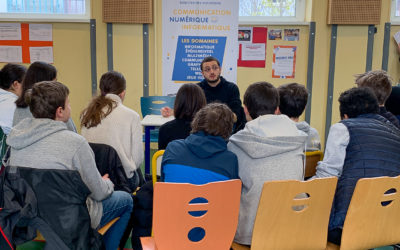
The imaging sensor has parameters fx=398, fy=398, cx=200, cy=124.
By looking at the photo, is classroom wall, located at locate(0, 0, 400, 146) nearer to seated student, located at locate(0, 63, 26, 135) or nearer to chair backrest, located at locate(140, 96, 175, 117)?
chair backrest, located at locate(140, 96, 175, 117)

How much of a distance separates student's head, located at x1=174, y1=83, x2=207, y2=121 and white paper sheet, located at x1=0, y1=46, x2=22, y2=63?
3.22 metres

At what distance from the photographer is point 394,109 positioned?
328cm

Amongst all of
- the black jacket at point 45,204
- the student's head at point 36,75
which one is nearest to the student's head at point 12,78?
the student's head at point 36,75

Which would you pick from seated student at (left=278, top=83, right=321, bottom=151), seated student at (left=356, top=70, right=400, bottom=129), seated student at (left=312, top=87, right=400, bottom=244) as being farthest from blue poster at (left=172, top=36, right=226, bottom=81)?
seated student at (left=312, top=87, right=400, bottom=244)

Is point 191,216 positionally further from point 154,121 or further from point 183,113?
point 154,121

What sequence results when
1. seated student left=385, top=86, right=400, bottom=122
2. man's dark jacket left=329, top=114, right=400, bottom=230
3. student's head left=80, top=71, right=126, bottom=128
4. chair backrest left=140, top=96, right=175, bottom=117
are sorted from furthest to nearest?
chair backrest left=140, top=96, right=175, bottom=117
seated student left=385, top=86, right=400, bottom=122
student's head left=80, top=71, right=126, bottom=128
man's dark jacket left=329, top=114, right=400, bottom=230

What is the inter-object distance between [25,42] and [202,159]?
3951 mm

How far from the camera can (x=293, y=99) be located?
245 centimetres

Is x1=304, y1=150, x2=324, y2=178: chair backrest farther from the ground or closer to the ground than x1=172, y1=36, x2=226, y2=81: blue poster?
closer to the ground

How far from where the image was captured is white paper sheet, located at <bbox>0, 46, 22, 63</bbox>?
4973mm

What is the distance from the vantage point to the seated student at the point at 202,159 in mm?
1860

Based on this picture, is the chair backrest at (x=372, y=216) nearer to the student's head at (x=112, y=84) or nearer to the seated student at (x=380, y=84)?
the seated student at (x=380, y=84)

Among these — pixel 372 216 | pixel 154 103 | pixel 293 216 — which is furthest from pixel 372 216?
pixel 154 103

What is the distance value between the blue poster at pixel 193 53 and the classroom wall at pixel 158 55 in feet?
1.16
